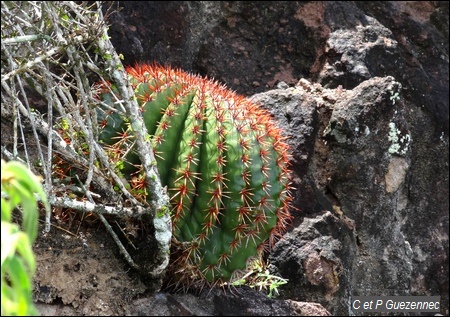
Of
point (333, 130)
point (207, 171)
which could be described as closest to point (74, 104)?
point (207, 171)

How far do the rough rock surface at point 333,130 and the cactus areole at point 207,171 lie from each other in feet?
0.64

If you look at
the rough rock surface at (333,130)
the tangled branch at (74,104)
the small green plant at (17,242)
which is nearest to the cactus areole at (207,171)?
the tangled branch at (74,104)

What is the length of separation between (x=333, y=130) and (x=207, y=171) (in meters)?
1.19

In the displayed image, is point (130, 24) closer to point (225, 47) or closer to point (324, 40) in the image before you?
point (225, 47)

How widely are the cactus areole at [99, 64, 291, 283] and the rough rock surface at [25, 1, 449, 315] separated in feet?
0.64

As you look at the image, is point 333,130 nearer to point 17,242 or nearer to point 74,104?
point 74,104

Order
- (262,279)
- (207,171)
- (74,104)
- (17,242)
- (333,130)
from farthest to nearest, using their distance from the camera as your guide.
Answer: (333,130)
(262,279)
(207,171)
(74,104)
(17,242)

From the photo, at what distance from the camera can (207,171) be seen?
114 inches

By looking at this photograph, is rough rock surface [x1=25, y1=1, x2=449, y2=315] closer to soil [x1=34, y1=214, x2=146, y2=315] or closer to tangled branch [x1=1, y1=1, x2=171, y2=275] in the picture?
soil [x1=34, y1=214, x2=146, y2=315]

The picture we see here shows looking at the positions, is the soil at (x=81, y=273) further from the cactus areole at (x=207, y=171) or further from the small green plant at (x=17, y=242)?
the small green plant at (x=17, y=242)

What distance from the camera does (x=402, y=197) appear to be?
4363 millimetres

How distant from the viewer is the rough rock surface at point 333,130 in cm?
294

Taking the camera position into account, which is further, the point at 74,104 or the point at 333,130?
the point at 333,130

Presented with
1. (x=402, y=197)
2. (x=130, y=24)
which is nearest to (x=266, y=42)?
(x=130, y=24)
